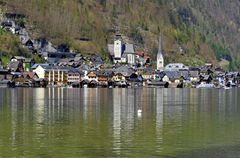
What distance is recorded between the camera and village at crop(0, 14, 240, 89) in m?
152

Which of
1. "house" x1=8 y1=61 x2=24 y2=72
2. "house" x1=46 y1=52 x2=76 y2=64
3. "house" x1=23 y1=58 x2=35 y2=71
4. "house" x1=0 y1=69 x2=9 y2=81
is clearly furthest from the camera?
"house" x1=46 y1=52 x2=76 y2=64

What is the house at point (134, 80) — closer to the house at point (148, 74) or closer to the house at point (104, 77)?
the house at point (148, 74)

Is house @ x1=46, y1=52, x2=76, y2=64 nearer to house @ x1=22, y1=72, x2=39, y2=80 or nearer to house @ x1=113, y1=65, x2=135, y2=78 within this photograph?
house @ x1=113, y1=65, x2=135, y2=78

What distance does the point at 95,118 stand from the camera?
44031 mm

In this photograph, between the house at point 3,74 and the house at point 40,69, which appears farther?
the house at point 40,69

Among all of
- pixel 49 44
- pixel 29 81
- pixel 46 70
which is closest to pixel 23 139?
pixel 29 81

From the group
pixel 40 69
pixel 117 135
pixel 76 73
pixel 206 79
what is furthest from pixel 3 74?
pixel 117 135

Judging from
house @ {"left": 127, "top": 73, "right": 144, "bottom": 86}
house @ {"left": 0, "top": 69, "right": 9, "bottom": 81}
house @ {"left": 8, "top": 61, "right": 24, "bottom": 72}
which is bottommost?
house @ {"left": 127, "top": 73, "right": 144, "bottom": 86}

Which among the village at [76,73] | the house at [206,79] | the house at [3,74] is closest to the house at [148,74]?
the village at [76,73]

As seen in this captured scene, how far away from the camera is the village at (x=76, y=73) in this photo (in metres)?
152

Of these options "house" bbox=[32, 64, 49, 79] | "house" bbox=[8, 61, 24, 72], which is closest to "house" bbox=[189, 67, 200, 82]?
"house" bbox=[32, 64, 49, 79]

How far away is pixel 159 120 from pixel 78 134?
11584 millimetres

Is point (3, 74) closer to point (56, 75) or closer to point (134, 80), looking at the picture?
point (56, 75)

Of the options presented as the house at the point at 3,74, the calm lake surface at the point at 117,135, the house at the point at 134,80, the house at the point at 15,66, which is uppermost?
the house at the point at 15,66
